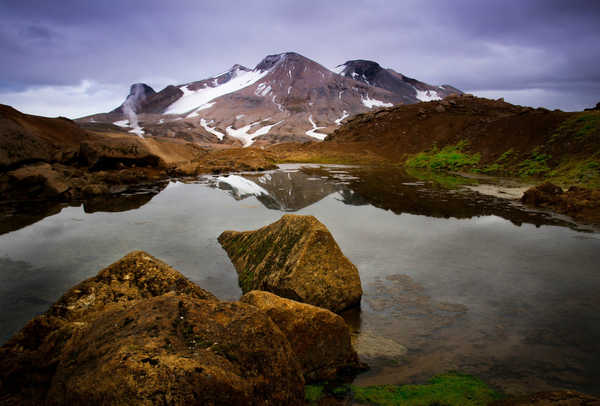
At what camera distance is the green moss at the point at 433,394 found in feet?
12.1

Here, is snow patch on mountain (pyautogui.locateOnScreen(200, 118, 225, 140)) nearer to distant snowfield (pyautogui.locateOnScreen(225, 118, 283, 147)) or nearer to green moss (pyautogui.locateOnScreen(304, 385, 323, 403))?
distant snowfield (pyautogui.locateOnScreen(225, 118, 283, 147))

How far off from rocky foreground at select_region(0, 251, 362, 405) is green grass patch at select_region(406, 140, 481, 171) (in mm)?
35388

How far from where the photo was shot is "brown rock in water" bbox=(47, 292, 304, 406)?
2385mm

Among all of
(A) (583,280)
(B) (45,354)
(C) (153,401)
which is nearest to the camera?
(C) (153,401)

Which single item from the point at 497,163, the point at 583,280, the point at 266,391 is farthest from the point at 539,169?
the point at 266,391

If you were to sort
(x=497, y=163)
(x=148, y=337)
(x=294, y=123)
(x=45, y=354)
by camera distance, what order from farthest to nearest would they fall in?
(x=294, y=123) → (x=497, y=163) → (x=45, y=354) → (x=148, y=337)

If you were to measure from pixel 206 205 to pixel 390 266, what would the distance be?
11.5m

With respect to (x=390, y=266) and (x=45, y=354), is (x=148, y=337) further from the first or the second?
(x=390, y=266)

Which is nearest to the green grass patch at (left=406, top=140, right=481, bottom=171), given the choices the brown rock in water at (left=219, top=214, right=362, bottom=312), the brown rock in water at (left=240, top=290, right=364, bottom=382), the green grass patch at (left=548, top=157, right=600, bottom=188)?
the green grass patch at (left=548, top=157, right=600, bottom=188)

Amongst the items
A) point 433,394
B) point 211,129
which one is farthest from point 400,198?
point 211,129

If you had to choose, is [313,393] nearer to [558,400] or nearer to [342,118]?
[558,400]

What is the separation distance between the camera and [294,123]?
165000 mm

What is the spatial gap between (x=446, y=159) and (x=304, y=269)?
37.3 metres

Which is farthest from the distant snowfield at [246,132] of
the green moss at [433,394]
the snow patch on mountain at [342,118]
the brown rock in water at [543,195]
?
the green moss at [433,394]
